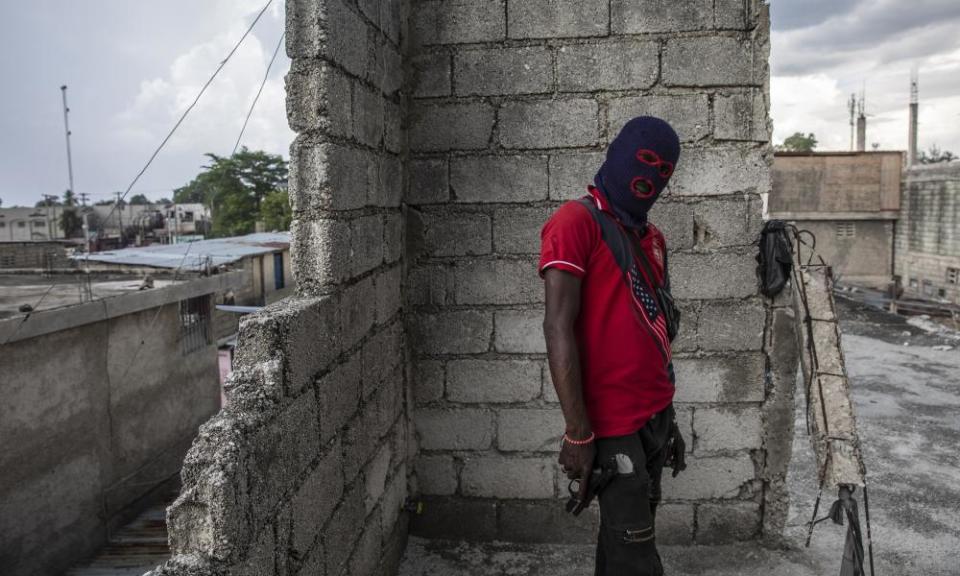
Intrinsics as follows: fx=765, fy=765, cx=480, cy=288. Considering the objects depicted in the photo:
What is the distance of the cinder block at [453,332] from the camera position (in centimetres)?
402

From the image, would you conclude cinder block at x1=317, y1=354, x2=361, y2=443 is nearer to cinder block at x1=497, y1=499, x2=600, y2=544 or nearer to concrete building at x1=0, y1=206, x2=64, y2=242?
cinder block at x1=497, y1=499, x2=600, y2=544

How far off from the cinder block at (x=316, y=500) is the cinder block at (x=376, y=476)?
14.7 inches

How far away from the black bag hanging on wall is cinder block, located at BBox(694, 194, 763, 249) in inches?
2.1

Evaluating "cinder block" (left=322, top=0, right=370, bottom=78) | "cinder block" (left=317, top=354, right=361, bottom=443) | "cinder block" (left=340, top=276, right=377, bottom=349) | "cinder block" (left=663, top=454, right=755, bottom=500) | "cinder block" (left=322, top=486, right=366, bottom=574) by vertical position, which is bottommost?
"cinder block" (left=663, top=454, right=755, bottom=500)

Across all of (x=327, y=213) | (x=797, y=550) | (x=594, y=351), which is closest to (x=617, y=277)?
(x=594, y=351)

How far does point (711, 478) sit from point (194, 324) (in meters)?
13.8

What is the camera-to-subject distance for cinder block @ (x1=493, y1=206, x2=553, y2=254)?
393 centimetres

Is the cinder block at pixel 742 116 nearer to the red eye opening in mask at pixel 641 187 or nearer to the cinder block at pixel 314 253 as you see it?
the red eye opening in mask at pixel 641 187

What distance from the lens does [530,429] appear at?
13.4ft

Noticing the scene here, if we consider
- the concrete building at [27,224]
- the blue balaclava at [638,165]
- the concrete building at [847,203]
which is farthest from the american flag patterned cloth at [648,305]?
the concrete building at [27,224]

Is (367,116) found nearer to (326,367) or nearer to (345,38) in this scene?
(345,38)

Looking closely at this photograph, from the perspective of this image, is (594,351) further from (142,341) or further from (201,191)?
(201,191)

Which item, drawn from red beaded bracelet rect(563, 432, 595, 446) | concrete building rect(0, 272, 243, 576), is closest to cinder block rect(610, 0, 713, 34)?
red beaded bracelet rect(563, 432, 595, 446)

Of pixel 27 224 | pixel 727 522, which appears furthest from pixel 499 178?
pixel 27 224
